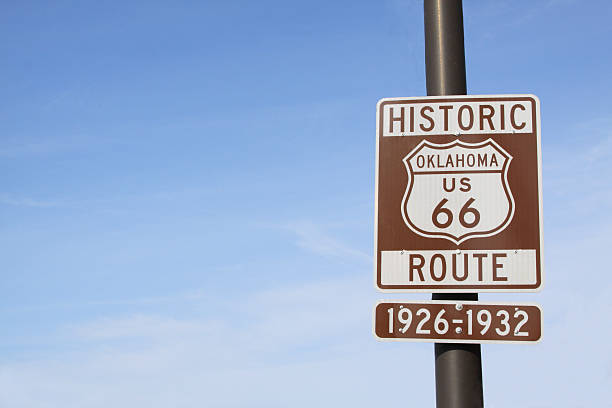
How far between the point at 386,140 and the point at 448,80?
1.64ft

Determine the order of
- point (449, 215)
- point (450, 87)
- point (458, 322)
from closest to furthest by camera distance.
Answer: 1. point (458, 322)
2. point (449, 215)
3. point (450, 87)

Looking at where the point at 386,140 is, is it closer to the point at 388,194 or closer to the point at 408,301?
the point at 388,194

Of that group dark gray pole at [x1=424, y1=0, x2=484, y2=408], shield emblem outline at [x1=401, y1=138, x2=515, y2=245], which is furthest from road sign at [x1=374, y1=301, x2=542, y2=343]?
shield emblem outline at [x1=401, y1=138, x2=515, y2=245]

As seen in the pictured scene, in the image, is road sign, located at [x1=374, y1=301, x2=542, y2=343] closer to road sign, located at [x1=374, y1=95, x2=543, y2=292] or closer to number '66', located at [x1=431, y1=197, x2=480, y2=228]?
road sign, located at [x1=374, y1=95, x2=543, y2=292]

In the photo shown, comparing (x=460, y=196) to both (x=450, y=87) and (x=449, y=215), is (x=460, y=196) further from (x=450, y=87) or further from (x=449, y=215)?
(x=450, y=87)

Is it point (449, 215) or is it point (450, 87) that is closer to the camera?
point (449, 215)

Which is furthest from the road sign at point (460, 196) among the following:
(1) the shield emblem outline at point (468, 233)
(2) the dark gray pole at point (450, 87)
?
(2) the dark gray pole at point (450, 87)

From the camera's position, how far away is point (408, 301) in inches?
149

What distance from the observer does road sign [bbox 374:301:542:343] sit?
3.65m

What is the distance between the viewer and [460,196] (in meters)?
3.86

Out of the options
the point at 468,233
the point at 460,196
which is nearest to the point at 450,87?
the point at 460,196

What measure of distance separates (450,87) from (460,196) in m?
0.66

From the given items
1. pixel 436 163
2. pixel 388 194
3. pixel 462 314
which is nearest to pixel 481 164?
pixel 436 163

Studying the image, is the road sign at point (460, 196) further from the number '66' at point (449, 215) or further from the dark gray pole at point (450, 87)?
the dark gray pole at point (450, 87)
